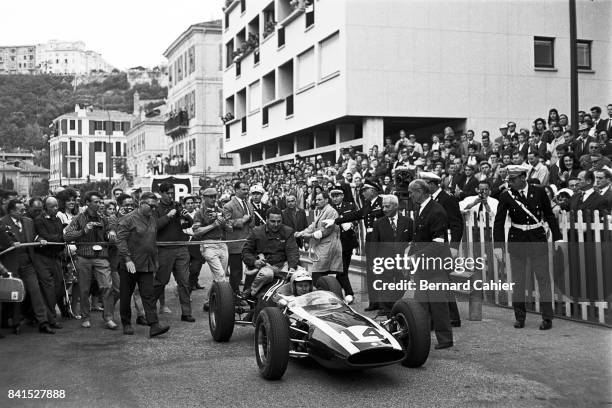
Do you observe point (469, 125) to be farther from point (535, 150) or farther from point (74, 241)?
point (74, 241)

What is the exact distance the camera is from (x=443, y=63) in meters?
23.9

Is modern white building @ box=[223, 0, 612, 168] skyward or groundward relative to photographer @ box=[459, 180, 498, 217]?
skyward

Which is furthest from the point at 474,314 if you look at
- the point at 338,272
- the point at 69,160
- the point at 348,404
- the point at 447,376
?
the point at 69,160

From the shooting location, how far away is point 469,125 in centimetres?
2433

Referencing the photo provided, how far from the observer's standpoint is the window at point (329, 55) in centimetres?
2475

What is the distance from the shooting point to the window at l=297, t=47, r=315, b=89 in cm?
2797

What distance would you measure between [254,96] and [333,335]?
106 ft

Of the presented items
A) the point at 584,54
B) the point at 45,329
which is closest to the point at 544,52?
the point at 584,54

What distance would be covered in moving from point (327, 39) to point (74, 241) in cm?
1773

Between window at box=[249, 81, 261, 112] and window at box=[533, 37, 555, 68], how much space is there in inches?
639

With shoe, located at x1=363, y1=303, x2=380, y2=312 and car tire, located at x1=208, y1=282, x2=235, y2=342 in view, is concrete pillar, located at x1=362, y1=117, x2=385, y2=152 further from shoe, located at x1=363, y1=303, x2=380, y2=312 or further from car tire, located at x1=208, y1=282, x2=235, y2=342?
car tire, located at x1=208, y1=282, x2=235, y2=342

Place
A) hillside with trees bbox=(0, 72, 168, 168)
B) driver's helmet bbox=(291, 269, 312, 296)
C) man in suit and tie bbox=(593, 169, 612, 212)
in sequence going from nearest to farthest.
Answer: driver's helmet bbox=(291, 269, 312, 296) → man in suit and tie bbox=(593, 169, 612, 212) → hillside with trees bbox=(0, 72, 168, 168)

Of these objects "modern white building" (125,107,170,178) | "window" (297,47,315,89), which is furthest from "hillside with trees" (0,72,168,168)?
"window" (297,47,315,89)

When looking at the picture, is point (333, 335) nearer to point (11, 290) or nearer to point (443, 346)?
point (443, 346)
